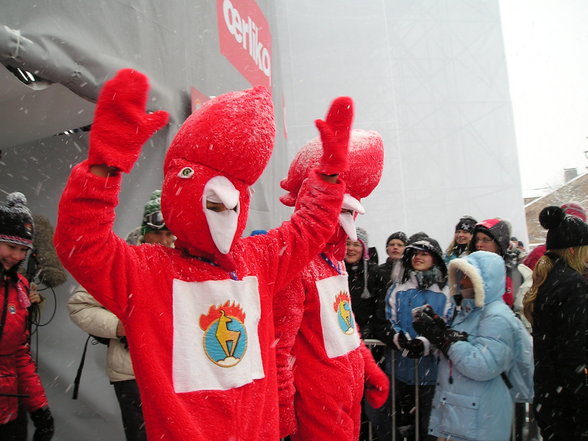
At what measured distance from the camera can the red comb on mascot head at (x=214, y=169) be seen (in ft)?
5.90

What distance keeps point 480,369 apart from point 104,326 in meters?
2.12

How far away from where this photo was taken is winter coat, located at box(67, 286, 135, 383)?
9.84 feet

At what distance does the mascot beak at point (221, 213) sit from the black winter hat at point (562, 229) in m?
2.22

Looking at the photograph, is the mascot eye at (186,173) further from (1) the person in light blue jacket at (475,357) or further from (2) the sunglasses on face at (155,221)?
(1) the person in light blue jacket at (475,357)

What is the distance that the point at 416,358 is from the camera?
3748 millimetres

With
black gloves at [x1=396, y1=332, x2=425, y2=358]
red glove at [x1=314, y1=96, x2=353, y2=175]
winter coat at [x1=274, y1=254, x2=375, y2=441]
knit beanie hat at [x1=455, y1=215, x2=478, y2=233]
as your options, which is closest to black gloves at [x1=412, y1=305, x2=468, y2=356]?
black gloves at [x1=396, y1=332, x2=425, y2=358]

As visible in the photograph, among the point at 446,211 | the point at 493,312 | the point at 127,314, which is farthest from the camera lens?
the point at 446,211

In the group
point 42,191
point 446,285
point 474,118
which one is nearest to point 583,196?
point 474,118

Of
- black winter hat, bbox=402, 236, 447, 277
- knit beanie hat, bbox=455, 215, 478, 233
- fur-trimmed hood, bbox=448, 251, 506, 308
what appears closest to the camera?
fur-trimmed hood, bbox=448, 251, 506, 308

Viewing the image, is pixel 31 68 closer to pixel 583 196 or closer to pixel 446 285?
pixel 446 285

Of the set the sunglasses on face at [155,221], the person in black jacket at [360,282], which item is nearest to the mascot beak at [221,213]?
the sunglasses on face at [155,221]

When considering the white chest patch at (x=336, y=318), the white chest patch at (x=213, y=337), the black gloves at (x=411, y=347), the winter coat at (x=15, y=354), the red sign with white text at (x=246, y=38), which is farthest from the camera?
the red sign with white text at (x=246, y=38)

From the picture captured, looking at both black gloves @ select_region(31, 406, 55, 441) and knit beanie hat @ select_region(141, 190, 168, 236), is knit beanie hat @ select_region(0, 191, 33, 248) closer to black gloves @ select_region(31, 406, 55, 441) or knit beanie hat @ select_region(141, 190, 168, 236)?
knit beanie hat @ select_region(141, 190, 168, 236)

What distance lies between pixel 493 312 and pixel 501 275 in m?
0.25
